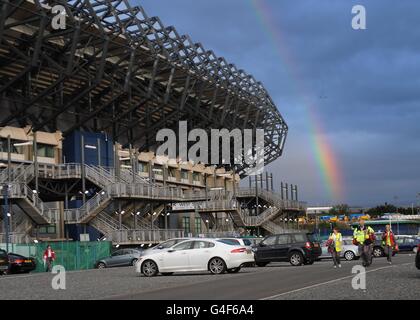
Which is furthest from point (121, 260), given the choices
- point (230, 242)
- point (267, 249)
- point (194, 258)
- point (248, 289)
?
point (248, 289)

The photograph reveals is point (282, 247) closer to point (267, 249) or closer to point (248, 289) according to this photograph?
point (267, 249)

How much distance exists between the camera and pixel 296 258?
102ft

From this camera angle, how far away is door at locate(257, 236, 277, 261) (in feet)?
105

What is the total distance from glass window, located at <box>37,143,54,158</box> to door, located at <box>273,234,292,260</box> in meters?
38.5

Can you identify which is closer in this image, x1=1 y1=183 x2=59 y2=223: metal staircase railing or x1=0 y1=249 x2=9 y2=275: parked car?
x1=0 y1=249 x2=9 y2=275: parked car

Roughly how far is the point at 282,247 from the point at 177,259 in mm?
7704

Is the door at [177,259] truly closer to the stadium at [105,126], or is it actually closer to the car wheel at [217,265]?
the car wheel at [217,265]

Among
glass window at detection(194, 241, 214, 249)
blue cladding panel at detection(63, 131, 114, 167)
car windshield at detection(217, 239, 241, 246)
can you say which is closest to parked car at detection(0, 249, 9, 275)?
glass window at detection(194, 241, 214, 249)

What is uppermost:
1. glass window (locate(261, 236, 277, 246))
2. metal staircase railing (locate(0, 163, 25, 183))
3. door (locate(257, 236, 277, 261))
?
metal staircase railing (locate(0, 163, 25, 183))

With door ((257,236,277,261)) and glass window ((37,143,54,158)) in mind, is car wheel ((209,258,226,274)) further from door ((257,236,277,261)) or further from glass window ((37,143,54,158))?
glass window ((37,143,54,158))

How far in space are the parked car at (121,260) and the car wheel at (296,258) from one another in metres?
13.3
